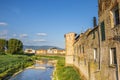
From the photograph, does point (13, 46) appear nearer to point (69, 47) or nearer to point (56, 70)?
point (56, 70)

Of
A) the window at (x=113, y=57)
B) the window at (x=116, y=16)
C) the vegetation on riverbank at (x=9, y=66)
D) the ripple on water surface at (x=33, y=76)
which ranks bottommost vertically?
the ripple on water surface at (x=33, y=76)

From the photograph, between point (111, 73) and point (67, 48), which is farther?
point (67, 48)

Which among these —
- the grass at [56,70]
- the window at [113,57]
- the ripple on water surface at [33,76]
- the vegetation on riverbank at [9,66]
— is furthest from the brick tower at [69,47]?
the window at [113,57]

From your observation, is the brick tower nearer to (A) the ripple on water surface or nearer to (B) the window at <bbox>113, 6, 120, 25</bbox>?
(A) the ripple on water surface

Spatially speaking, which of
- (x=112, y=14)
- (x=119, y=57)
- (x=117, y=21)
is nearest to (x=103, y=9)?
(x=112, y=14)

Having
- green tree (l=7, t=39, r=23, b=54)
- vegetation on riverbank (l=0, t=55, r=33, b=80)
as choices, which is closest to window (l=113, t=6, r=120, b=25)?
vegetation on riverbank (l=0, t=55, r=33, b=80)

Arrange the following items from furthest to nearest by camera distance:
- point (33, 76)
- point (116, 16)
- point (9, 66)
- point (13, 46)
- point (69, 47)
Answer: point (13, 46) < point (9, 66) < point (33, 76) < point (69, 47) < point (116, 16)

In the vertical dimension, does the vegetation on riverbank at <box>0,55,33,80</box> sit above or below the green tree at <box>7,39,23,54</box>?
below

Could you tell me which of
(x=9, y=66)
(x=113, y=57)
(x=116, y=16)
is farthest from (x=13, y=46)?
(x=116, y=16)

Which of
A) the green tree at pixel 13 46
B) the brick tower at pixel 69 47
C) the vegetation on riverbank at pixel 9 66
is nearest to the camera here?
the vegetation on riverbank at pixel 9 66

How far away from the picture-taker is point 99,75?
13.6m

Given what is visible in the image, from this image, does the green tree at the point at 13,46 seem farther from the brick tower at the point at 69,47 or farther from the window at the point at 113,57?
the window at the point at 113,57

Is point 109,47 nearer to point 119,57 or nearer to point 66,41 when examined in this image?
point 119,57

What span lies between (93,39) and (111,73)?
534cm
